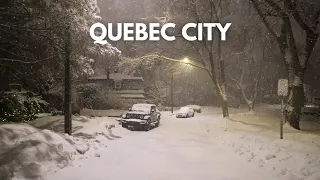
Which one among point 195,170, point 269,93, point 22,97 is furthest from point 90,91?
point 269,93

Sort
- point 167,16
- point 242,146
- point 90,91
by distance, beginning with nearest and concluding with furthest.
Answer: point 242,146 < point 167,16 < point 90,91

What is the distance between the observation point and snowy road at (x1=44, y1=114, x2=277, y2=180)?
998cm

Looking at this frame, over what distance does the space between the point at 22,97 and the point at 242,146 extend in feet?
43.6

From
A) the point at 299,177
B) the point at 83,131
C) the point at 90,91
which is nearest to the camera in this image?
the point at 299,177

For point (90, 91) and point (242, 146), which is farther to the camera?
point (90, 91)

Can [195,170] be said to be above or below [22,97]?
below

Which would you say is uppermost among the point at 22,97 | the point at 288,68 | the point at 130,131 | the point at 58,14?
the point at 58,14

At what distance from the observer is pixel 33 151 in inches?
414

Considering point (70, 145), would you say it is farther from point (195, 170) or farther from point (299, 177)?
point (299, 177)

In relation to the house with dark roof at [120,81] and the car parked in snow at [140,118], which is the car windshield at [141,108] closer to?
the car parked in snow at [140,118]

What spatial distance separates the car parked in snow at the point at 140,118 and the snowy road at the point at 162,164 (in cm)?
629

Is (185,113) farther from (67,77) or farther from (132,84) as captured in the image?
(67,77)

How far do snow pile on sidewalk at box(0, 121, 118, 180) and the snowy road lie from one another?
46cm

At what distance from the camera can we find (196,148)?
15.6 meters
